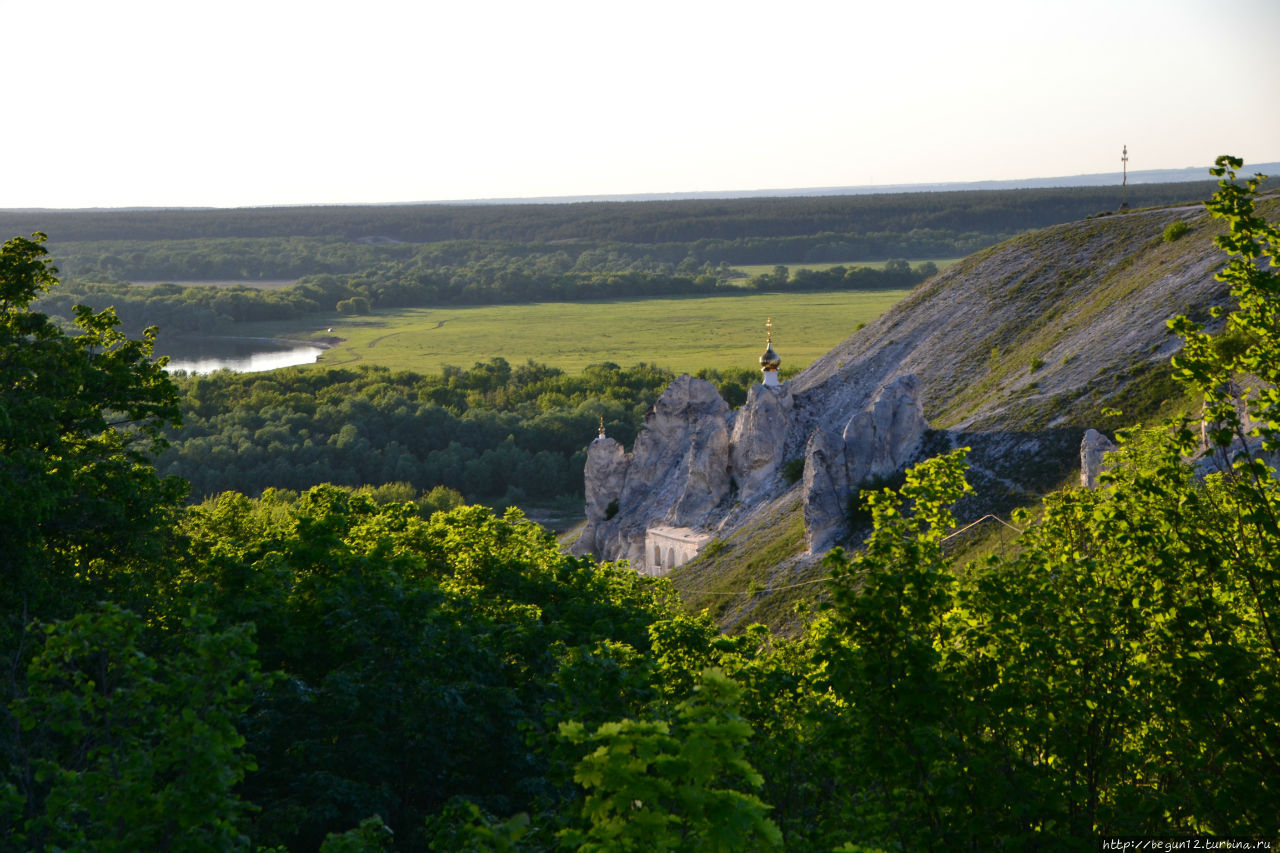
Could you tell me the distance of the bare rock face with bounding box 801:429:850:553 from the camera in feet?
133

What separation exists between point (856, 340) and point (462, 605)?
172ft

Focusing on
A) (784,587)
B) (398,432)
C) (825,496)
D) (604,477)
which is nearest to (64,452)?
(784,587)

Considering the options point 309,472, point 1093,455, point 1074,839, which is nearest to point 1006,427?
point 1093,455

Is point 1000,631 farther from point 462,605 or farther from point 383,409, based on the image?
point 383,409

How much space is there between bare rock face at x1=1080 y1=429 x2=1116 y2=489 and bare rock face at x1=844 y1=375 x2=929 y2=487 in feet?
24.4

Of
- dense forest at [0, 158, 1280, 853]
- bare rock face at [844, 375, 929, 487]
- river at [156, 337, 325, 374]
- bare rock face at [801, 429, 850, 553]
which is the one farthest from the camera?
river at [156, 337, 325, 374]

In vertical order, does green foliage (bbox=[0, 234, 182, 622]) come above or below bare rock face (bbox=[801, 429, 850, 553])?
above

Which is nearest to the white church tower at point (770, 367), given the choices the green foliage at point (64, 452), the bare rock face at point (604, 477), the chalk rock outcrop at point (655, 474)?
the chalk rock outcrop at point (655, 474)

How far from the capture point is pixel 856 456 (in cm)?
4159

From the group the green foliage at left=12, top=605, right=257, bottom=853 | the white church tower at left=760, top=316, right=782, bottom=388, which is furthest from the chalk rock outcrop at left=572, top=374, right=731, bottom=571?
the green foliage at left=12, top=605, right=257, bottom=853

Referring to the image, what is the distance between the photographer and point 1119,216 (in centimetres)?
6644

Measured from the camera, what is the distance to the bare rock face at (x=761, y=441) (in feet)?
170

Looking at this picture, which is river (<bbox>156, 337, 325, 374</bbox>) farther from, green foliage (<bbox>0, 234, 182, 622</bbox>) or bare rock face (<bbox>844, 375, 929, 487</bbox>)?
green foliage (<bbox>0, 234, 182, 622</bbox>)

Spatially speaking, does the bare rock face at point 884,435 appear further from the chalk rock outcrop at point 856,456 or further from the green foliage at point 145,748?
the green foliage at point 145,748
